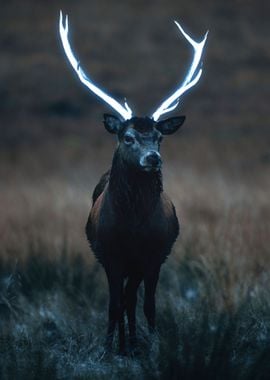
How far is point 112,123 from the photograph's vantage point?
10.7 meters

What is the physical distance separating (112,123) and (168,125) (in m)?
0.38

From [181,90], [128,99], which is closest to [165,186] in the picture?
[181,90]

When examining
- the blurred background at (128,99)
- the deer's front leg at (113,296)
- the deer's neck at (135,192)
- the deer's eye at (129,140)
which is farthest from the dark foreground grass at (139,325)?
the blurred background at (128,99)

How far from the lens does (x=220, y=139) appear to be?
29.0 metres

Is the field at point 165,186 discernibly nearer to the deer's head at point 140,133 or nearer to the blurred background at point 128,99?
the blurred background at point 128,99

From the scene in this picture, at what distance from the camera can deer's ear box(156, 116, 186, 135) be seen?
1070cm

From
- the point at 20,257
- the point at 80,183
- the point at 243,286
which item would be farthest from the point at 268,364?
the point at 80,183

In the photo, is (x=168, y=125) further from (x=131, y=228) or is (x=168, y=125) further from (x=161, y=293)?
(x=161, y=293)

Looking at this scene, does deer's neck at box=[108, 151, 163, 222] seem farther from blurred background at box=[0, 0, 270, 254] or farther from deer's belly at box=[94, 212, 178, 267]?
blurred background at box=[0, 0, 270, 254]

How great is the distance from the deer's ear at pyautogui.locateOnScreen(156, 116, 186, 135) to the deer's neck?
0.38 m

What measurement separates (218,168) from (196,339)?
14.7 m

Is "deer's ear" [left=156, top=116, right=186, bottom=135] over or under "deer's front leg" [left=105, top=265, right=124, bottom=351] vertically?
over

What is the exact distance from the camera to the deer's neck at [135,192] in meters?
10.5

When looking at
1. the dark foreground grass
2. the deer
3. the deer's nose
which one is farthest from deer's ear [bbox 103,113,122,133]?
the dark foreground grass
